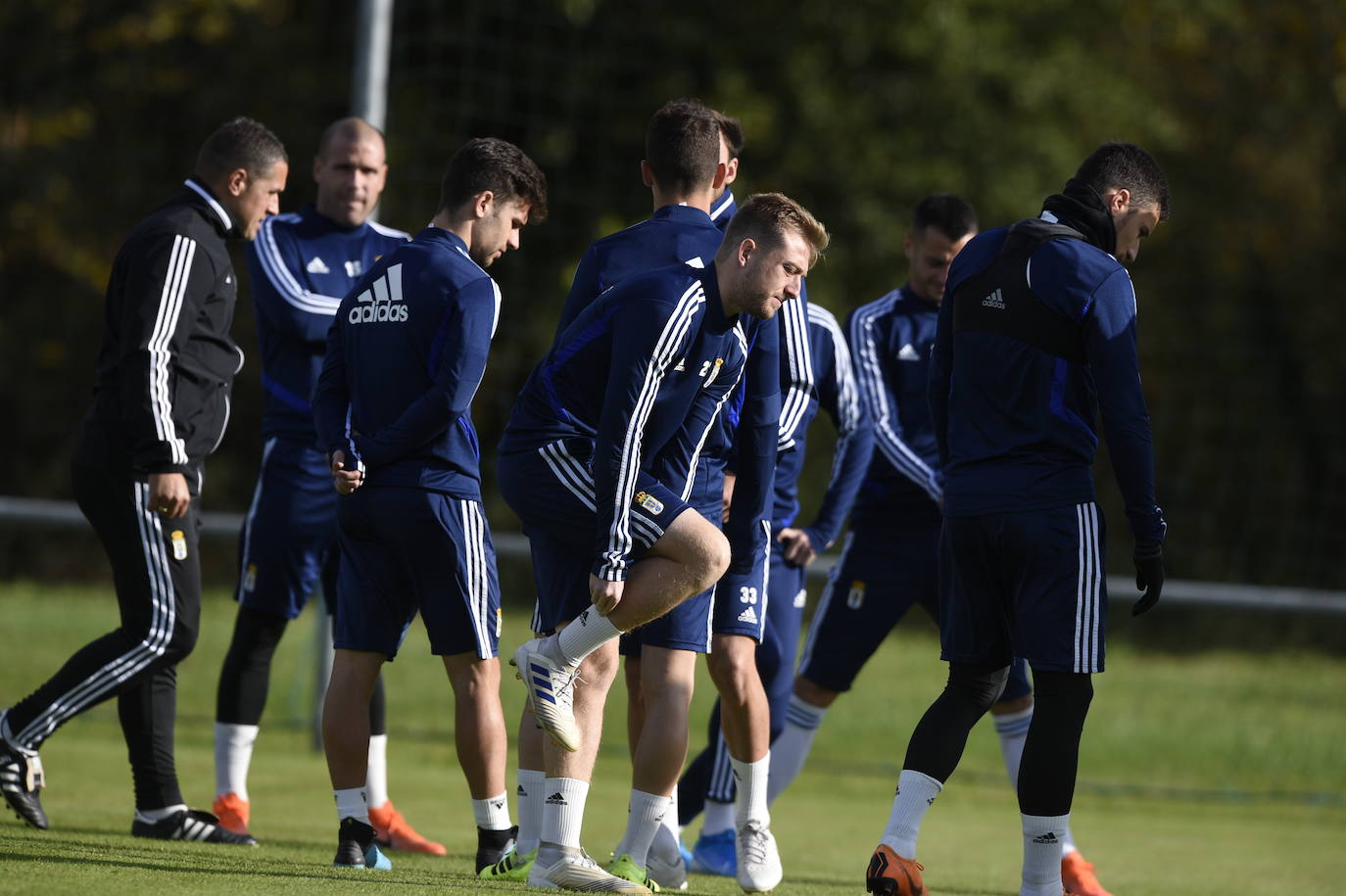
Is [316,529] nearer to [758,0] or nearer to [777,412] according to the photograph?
[777,412]

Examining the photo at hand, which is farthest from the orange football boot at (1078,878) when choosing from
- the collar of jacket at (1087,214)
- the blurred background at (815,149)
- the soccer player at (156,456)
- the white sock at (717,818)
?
the blurred background at (815,149)

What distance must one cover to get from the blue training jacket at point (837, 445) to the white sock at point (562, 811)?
1853mm

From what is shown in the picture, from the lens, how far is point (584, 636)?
426 centimetres

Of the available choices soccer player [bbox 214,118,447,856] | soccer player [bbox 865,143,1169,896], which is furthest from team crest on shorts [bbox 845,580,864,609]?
soccer player [bbox 214,118,447,856]

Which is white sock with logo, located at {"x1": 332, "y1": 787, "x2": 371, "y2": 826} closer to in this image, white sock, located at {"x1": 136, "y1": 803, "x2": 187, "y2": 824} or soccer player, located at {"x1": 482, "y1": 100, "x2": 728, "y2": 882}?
soccer player, located at {"x1": 482, "y1": 100, "x2": 728, "y2": 882}

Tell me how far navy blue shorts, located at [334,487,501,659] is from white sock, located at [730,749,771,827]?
898mm

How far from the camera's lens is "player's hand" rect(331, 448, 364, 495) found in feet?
15.4

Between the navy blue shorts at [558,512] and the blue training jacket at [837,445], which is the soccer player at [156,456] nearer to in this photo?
the navy blue shorts at [558,512]

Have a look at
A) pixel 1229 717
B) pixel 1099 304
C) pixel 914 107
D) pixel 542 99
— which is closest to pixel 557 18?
pixel 542 99

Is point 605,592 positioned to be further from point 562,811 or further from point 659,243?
point 659,243

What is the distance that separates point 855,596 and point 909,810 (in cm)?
187

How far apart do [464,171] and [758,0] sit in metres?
13.0

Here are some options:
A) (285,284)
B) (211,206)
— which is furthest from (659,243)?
(285,284)

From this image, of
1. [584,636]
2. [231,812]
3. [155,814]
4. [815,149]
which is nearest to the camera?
[584,636]
